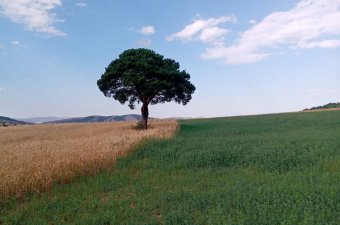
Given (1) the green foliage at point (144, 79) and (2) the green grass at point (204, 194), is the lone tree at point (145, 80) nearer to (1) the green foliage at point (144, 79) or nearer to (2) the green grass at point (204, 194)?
(1) the green foliage at point (144, 79)

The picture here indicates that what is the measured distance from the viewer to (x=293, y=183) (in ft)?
37.7

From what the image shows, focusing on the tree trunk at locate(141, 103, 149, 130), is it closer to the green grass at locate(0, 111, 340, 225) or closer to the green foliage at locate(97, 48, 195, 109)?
the green foliage at locate(97, 48, 195, 109)

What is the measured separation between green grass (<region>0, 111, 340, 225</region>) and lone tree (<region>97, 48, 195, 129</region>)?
24828 mm

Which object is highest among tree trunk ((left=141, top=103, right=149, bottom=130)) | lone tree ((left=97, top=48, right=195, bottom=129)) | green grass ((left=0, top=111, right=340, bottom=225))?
lone tree ((left=97, top=48, right=195, bottom=129))

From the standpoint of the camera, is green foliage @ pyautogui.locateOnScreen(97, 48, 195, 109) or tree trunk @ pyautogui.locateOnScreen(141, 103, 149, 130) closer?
green foliage @ pyautogui.locateOnScreen(97, 48, 195, 109)

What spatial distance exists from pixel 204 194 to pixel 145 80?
106 ft

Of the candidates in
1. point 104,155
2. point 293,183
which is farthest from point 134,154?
point 293,183

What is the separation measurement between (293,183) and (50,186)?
26.8 ft

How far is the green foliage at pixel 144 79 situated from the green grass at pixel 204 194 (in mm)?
24769

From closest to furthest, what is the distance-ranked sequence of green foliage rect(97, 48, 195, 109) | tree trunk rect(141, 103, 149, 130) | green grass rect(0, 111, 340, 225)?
1. green grass rect(0, 111, 340, 225)
2. green foliage rect(97, 48, 195, 109)
3. tree trunk rect(141, 103, 149, 130)

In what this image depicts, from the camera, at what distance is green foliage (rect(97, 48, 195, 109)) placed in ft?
137

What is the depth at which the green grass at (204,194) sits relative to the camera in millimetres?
8781

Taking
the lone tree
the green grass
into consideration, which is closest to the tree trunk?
the lone tree

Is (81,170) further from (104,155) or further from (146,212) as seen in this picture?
(146,212)
